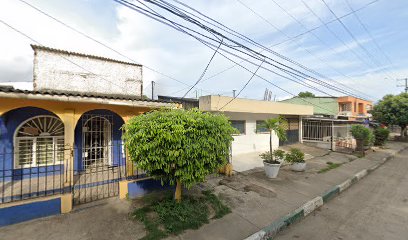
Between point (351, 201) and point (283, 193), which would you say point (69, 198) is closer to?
point (283, 193)

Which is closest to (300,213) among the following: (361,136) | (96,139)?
(96,139)

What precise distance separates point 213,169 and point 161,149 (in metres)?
1.27

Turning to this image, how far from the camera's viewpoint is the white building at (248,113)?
8.90 metres

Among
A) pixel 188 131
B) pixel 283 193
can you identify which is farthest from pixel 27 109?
pixel 283 193

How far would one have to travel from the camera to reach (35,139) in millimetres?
6383

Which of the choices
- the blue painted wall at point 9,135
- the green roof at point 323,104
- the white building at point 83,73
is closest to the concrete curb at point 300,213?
the blue painted wall at point 9,135

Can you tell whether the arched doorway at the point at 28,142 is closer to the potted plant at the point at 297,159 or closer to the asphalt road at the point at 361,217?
the asphalt road at the point at 361,217

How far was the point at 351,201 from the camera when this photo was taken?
5.78m

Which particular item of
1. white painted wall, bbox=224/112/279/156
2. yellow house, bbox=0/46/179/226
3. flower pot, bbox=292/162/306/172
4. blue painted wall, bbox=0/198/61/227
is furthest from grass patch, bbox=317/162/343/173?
blue painted wall, bbox=0/198/61/227

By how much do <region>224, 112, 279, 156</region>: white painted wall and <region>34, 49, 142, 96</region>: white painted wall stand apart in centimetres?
624

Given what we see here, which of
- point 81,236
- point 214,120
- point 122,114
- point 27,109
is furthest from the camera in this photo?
point 27,109

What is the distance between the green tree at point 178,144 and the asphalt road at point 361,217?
2253mm

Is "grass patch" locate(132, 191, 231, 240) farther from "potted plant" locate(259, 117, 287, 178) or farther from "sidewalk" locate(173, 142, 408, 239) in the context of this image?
"potted plant" locate(259, 117, 287, 178)

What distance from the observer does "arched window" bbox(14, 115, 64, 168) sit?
20.2 feet
